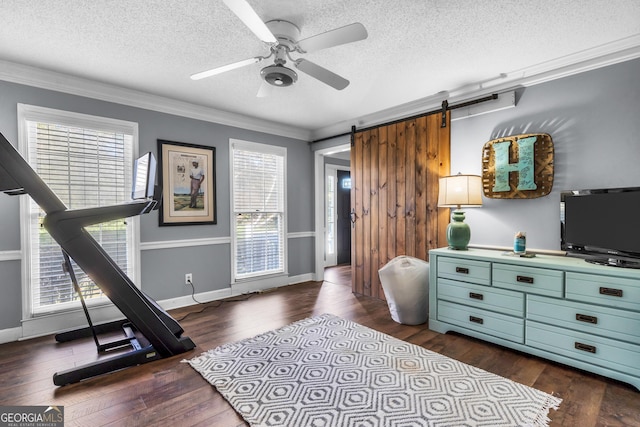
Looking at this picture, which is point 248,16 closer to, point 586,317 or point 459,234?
point 459,234

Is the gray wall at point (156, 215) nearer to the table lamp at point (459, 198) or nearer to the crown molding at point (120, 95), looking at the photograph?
the crown molding at point (120, 95)

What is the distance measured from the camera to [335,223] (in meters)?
6.30

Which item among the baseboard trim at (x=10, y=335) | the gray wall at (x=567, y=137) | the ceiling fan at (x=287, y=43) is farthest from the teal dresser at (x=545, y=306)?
the baseboard trim at (x=10, y=335)

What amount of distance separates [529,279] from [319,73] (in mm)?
2202

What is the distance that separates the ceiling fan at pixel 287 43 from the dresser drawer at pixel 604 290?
2.16 meters

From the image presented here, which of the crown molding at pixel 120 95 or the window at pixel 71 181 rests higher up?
the crown molding at pixel 120 95

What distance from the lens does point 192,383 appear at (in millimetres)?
1965

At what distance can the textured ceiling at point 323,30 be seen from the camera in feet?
5.98

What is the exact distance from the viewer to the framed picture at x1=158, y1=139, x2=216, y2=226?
3.39 meters

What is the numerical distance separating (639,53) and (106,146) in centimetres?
469

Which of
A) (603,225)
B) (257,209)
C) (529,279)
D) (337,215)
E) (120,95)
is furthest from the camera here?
(337,215)

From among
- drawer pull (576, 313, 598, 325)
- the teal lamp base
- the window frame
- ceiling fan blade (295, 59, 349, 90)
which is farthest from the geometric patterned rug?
ceiling fan blade (295, 59, 349, 90)

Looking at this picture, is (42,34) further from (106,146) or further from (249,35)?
(249,35)

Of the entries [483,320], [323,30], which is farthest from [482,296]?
[323,30]
